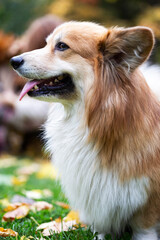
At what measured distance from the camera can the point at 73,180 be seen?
2.53m

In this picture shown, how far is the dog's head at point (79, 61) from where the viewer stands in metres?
2.26

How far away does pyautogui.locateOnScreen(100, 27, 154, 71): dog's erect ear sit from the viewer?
2.15 m

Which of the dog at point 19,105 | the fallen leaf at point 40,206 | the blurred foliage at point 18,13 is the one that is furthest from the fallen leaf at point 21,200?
the blurred foliage at point 18,13

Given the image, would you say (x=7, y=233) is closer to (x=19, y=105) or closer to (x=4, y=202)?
(x=4, y=202)

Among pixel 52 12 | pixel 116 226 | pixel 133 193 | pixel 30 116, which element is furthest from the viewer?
pixel 52 12

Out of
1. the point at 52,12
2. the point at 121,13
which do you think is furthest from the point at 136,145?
the point at 52,12

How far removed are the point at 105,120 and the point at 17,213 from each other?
3.90ft

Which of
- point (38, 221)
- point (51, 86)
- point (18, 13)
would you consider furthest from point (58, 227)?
point (18, 13)

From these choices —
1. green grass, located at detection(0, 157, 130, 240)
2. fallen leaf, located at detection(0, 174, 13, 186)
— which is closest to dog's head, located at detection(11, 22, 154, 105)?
green grass, located at detection(0, 157, 130, 240)

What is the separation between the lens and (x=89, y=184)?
8.00 feet

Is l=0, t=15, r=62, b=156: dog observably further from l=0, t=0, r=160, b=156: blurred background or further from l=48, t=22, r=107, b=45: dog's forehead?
l=48, t=22, r=107, b=45: dog's forehead

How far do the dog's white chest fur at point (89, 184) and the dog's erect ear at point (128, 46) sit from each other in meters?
0.51

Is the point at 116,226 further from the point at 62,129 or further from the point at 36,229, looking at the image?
the point at 62,129

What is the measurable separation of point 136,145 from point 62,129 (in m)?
0.63
